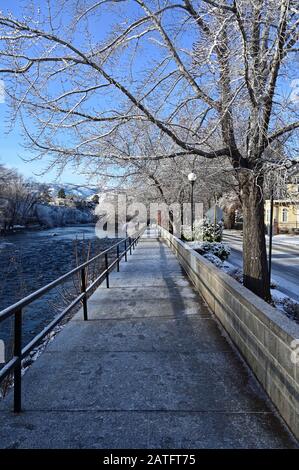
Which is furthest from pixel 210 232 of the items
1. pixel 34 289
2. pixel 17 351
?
pixel 17 351

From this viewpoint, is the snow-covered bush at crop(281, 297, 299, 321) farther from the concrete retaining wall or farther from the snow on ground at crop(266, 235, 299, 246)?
the snow on ground at crop(266, 235, 299, 246)

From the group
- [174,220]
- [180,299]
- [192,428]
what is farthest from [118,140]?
[174,220]

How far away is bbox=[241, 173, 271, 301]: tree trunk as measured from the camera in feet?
26.2

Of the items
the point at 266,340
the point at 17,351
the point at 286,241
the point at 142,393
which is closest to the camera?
the point at 17,351

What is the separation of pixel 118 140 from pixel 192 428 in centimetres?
769

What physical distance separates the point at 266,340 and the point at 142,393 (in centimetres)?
126

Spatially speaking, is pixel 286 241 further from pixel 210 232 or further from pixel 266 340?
pixel 266 340

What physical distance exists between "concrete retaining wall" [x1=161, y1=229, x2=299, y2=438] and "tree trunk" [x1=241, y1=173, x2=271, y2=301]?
284cm

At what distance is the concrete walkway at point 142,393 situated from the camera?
9.29ft

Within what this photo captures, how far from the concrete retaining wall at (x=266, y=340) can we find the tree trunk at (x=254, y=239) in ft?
9.31

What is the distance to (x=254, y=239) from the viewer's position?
8.20m

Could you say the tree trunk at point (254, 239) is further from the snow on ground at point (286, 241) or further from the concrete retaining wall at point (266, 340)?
A: the snow on ground at point (286, 241)
